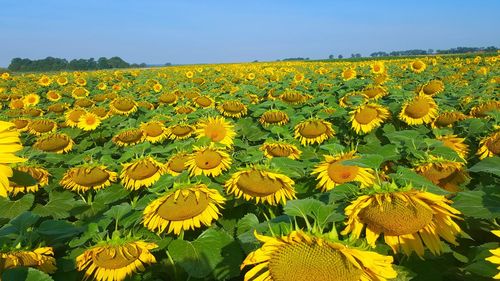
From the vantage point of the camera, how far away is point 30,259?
6.73ft

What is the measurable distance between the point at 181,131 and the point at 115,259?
358cm

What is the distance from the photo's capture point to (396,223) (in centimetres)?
188

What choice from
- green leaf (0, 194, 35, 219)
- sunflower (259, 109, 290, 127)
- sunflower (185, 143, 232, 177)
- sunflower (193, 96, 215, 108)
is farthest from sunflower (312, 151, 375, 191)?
sunflower (193, 96, 215, 108)

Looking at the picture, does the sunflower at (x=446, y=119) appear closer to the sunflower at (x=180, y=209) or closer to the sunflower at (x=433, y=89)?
the sunflower at (x=433, y=89)

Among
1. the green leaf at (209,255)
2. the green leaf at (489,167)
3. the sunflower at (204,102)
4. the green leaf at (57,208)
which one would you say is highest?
the green leaf at (489,167)

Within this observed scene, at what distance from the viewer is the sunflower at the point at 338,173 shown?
10.0ft

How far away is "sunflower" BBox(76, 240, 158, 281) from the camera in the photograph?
2336 millimetres

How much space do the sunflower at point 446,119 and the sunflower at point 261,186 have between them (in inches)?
135

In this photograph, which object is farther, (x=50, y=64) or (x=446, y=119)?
(x=50, y=64)

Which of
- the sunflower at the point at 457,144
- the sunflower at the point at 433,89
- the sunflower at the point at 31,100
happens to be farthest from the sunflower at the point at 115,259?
the sunflower at the point at 31,100

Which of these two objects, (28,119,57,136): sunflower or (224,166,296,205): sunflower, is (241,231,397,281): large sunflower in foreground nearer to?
(224,166,296,205): sunflower

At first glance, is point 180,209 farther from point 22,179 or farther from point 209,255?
point 22,179

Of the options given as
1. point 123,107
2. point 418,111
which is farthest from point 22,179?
point 123,107

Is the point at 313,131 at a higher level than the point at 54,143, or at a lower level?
higher
